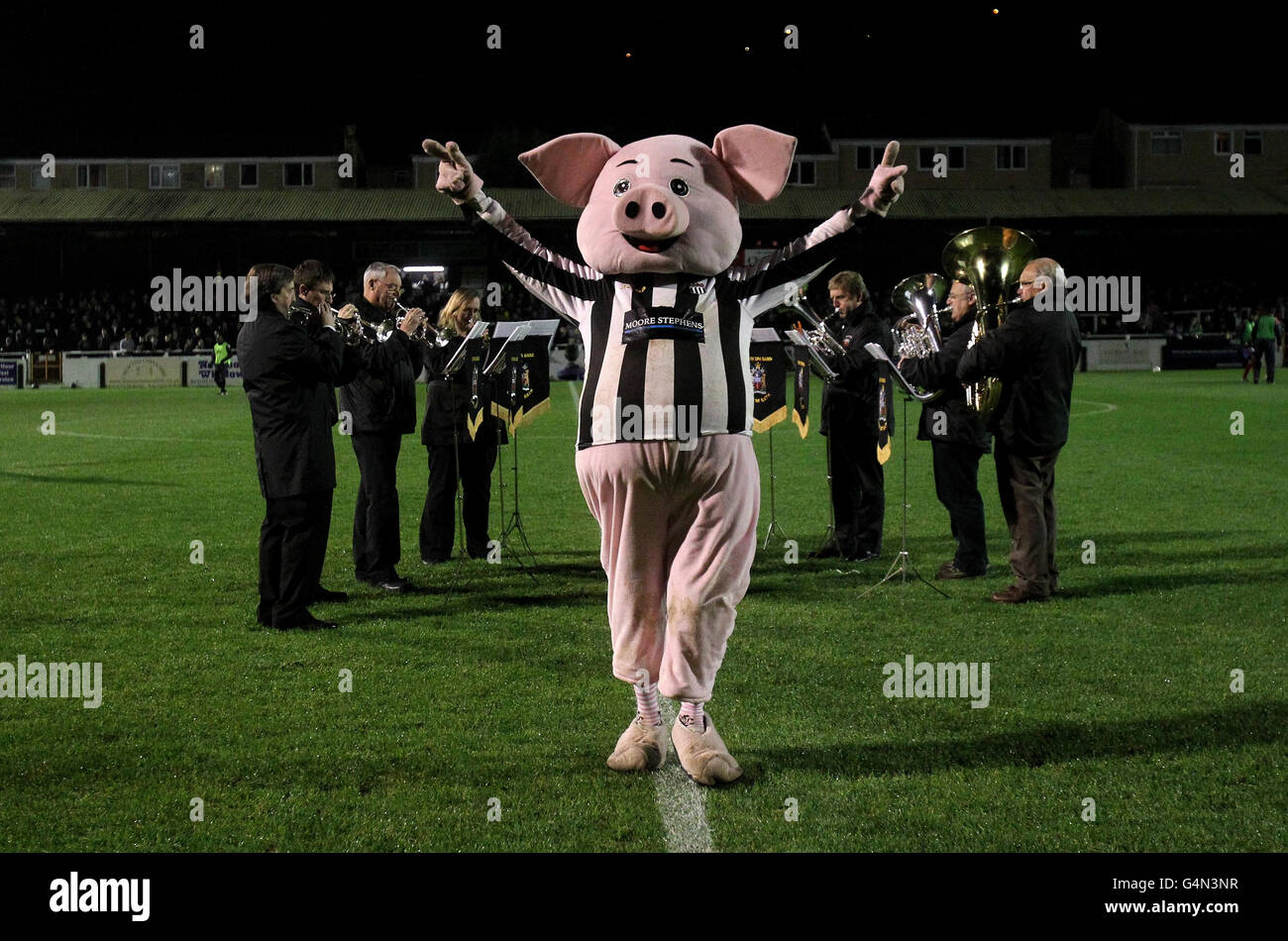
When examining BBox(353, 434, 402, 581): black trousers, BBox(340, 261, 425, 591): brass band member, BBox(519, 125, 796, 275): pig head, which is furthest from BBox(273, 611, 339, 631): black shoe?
BBox(519, 125, 796, 275): pig head

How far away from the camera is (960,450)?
8.99 meters

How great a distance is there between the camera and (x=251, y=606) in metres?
8.28

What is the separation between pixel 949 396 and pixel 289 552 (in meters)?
4.69

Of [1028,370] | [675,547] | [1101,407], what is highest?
[1028,370]

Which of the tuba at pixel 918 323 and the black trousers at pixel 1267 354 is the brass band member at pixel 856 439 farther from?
the black trousers at pixel 1267 354

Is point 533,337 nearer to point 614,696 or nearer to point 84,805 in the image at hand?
point 614,696

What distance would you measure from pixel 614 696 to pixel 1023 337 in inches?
152

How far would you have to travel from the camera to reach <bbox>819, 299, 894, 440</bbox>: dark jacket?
9.69 m

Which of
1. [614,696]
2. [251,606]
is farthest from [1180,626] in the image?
[251,606]

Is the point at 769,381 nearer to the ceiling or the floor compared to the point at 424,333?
nearer to the floor

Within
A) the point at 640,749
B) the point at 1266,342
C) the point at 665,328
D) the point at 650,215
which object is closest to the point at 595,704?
the point at 640,749

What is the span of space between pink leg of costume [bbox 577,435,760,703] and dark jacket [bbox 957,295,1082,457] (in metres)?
3.56

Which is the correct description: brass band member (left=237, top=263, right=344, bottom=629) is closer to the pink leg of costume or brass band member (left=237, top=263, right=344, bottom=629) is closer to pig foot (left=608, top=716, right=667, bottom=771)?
the pink leg of costume

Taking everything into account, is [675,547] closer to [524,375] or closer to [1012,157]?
[524,375]
